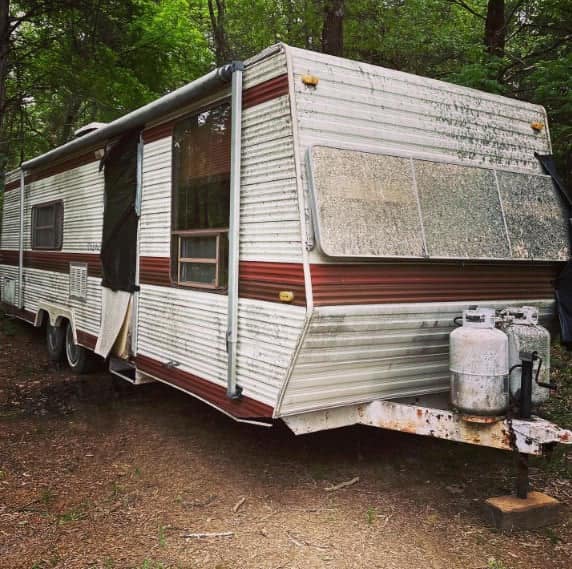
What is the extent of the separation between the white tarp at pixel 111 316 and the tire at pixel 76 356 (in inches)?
47.3

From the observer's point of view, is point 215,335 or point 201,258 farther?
point 201,258

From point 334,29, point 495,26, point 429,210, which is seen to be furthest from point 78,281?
point 495,26

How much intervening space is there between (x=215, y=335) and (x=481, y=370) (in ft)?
6.16

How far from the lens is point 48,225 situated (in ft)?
26.9

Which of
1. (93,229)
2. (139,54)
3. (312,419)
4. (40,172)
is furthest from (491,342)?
(139,54)

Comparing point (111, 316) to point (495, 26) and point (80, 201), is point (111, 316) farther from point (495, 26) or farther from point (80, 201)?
point (495, 26)

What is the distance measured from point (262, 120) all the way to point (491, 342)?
78.1 inches

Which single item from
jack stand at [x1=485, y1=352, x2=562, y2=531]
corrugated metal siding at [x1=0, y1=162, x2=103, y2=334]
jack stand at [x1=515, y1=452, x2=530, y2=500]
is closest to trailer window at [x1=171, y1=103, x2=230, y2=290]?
corrugated metal siding at [x1=0, y1=162, x2=103, y2=334]

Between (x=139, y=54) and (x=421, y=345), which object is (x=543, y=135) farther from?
(x=139, y=54)

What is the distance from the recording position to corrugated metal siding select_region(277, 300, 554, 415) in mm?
3674

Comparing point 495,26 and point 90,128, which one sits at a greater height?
point 495,26

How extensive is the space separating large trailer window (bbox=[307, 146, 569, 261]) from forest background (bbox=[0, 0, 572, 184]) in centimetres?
436

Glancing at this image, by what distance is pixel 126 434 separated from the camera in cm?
539

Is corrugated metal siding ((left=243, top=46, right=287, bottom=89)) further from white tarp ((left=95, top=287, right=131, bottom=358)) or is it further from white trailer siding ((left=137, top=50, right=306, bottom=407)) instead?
white tarp ((left=95, top=287, right=131, bottom=358))
